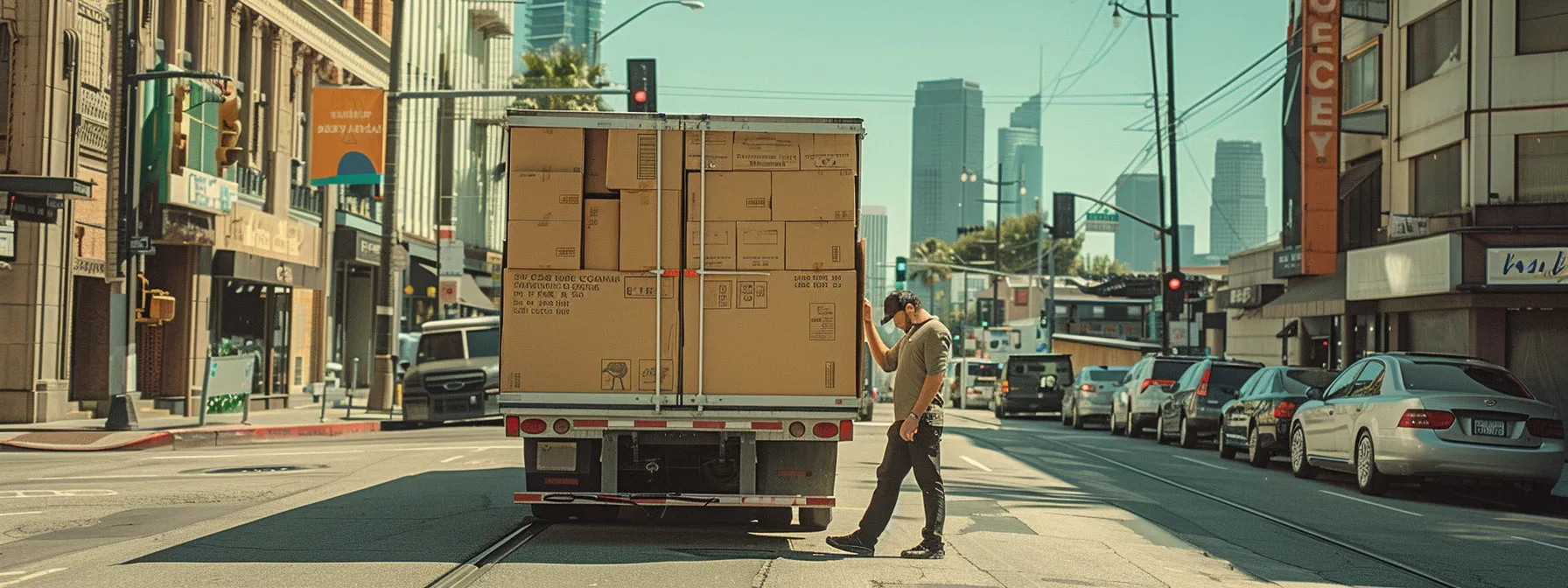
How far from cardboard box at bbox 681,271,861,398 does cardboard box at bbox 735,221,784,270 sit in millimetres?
92

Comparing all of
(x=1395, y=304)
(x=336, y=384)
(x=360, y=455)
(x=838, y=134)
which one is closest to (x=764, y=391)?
(x=838, y=134)

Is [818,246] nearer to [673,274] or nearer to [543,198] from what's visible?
[673,274]

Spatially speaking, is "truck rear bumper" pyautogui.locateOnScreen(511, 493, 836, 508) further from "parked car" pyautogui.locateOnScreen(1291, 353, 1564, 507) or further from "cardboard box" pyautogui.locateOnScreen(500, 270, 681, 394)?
"parked car" pyautogui.locateOnScreen(1291, 353, 1564, 507)

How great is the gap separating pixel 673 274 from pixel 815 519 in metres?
2.34

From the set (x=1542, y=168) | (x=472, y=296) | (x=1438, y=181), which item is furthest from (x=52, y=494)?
(x=472, y=296)

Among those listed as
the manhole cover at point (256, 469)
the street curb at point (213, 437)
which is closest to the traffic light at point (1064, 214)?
the street curb at point (213, 437)

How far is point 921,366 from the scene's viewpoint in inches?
403

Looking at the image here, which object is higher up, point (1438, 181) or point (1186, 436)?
point (1438, 181)

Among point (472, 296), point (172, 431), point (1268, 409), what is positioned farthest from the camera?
point (472, 296)

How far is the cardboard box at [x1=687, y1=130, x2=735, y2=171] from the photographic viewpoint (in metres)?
10.4

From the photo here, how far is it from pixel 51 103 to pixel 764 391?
1883 centimetres

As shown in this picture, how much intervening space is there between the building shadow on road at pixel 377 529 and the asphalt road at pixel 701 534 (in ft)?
0.11

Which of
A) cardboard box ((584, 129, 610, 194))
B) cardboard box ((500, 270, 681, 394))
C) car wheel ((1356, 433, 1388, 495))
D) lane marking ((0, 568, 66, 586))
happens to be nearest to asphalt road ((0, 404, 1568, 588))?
lane marking ((0, 568, 66, 586))

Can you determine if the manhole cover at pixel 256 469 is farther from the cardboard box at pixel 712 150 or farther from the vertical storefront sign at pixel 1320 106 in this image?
the vertical storefront sign at pixel 1320 106
